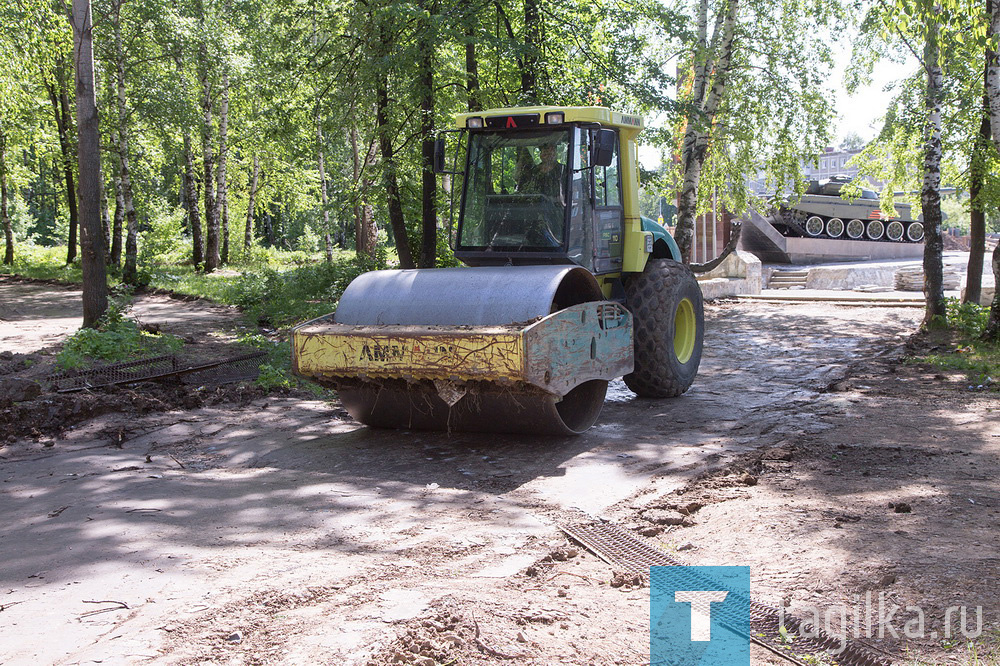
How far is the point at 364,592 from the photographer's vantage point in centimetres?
408

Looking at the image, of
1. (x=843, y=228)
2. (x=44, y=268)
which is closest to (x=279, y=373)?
(x=44, y=268)

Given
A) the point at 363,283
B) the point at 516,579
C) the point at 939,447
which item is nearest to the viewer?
the point at 516,579

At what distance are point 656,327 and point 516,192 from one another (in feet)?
6.64

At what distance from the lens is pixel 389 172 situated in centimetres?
1502

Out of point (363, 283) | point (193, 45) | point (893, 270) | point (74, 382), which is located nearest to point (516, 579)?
point (363, 283)

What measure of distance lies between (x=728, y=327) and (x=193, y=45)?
556 inches

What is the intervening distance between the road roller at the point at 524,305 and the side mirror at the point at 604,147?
0.04 ft

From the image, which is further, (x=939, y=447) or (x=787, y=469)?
(x=939, y=447)

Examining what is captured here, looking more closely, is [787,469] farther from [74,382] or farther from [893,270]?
[893,270]

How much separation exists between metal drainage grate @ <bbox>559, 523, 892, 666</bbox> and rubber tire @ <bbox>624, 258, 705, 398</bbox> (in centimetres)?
427

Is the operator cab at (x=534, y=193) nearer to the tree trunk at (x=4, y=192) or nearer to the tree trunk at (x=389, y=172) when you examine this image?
the tree trunk at (x=389, y=172)

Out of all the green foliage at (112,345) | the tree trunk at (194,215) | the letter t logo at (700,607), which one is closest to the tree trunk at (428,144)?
the green foliage at (112,345)

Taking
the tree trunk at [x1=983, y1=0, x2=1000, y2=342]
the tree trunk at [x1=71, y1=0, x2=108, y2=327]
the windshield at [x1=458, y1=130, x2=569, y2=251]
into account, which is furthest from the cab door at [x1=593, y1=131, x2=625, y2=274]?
the tree trunk at [x1=71, y1=0, x2=108, y2=327]

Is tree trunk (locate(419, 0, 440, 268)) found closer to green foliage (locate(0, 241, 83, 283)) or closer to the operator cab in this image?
the operator cab
